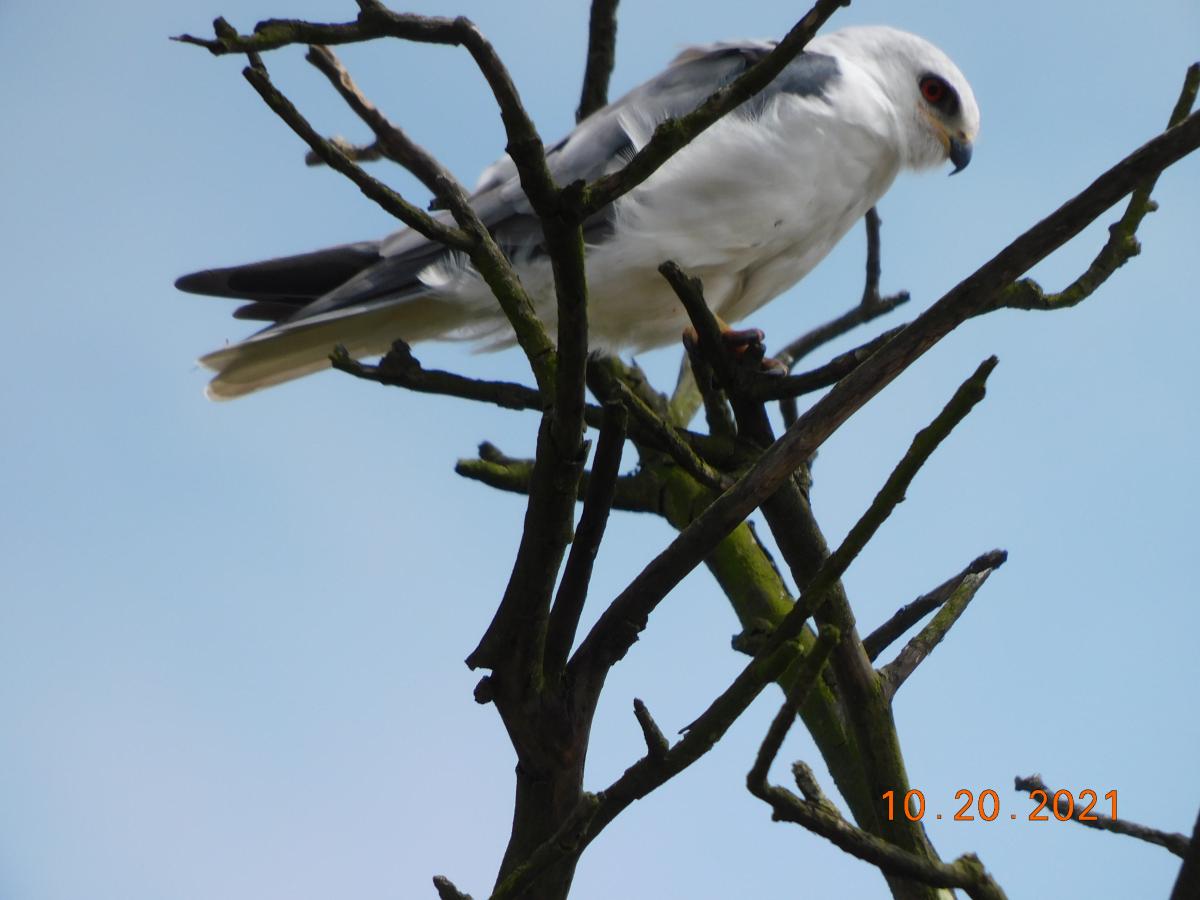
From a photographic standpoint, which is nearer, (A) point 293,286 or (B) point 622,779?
(B) point 622,779

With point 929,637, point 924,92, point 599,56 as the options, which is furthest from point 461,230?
point 924,92

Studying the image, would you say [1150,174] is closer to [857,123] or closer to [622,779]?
[622,779]

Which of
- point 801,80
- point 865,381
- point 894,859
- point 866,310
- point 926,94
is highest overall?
point 926,94

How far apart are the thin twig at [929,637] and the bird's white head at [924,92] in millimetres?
3036

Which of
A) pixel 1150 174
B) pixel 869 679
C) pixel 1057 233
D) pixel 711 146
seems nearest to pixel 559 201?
pixel 1057 233

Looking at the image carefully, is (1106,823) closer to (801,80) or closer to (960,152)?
(801,80)

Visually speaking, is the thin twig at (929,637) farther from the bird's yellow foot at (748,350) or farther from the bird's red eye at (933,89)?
the bird's red eye at (933,89)

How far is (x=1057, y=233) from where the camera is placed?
203 cm

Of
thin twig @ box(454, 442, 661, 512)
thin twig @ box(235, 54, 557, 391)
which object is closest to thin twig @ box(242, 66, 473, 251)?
thin twig @ box(235, 54, 557, 391)

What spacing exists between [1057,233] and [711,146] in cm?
284

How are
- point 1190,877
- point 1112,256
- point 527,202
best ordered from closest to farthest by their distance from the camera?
point 1190,877
point 1112,256
point 527,202

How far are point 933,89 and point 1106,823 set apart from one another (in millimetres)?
4007

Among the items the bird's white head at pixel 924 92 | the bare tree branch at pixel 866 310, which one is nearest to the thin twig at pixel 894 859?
the bare tree branch at pixel 866 310

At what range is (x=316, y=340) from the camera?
16.6 ft
